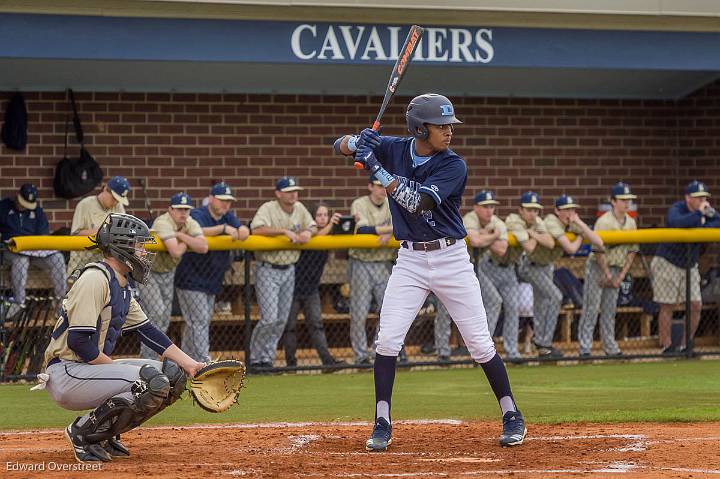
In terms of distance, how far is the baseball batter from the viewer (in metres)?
5.68

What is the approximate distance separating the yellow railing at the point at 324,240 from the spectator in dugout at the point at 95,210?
0.20 m

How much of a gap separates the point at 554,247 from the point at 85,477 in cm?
754

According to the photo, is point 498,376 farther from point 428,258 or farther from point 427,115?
point 427,115

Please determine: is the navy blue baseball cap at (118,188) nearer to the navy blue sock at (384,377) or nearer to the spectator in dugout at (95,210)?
the spectator in dugout at (95,210)

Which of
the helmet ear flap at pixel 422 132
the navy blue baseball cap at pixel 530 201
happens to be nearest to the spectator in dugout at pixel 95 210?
the navy blue baseball cap at pixel 530 201

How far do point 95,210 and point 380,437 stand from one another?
550 cm

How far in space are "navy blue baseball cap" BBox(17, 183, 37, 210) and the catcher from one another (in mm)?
6529

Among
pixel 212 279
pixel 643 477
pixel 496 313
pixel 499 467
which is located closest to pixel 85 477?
pixel 499 467

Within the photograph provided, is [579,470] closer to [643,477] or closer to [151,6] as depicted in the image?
[643,477]

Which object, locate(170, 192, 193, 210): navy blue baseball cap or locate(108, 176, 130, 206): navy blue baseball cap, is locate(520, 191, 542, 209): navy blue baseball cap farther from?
locate(108, 176, 130, 206): navy blue baseball cap

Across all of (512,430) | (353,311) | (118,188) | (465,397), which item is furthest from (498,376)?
(118,188)

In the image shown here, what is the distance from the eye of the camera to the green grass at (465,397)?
802cm

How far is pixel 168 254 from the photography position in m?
11.0

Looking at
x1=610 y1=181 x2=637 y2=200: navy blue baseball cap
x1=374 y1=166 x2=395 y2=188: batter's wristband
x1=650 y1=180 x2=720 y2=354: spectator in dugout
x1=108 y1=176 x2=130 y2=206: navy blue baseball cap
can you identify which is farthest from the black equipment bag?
x1=374 y1=166 x2=395 y2=188: batter's wristband
